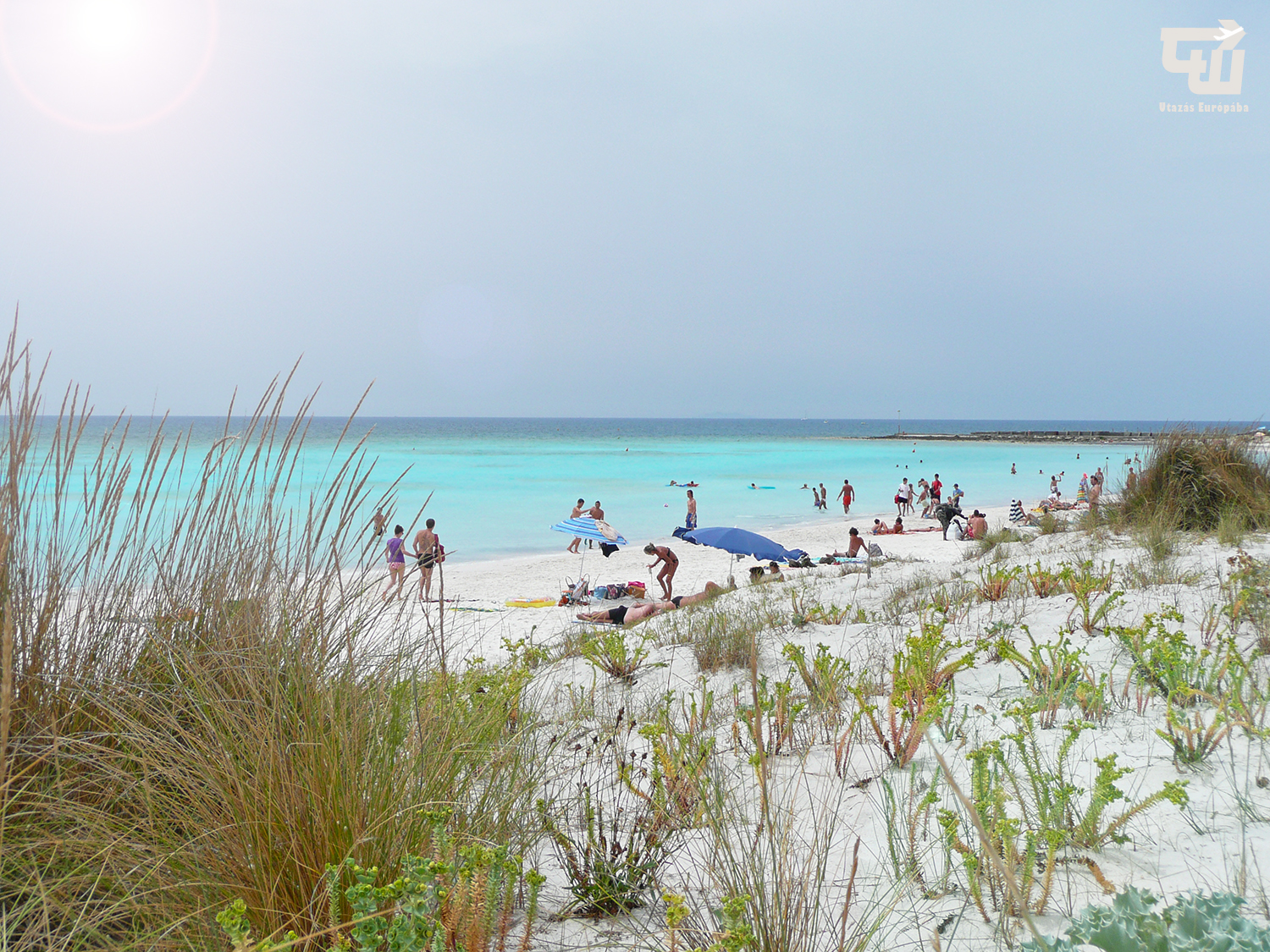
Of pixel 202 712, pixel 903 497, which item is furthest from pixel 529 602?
pixel 903 497

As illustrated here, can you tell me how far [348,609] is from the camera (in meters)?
2.66

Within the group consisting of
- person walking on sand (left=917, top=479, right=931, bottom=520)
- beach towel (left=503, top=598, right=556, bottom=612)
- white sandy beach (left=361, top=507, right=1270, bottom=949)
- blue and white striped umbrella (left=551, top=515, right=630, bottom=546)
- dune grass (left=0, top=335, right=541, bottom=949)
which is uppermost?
dune grass (left=0, top=335, right=541, bottom=949)

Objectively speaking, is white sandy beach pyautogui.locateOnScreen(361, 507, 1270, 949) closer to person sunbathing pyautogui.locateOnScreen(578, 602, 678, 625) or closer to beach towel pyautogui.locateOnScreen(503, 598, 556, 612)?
person sunbathing pyautogui.locateOnScreen(578, 602, 678, 625)

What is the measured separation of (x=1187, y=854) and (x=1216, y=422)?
10.5 m

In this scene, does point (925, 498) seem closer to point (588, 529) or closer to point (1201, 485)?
point (588, 529)

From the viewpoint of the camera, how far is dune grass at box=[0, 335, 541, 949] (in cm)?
163

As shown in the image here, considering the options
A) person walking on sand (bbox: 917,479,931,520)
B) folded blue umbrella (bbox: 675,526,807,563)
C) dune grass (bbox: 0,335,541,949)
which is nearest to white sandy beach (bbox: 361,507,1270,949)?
dune grass (bbox: 0,335,541,949)

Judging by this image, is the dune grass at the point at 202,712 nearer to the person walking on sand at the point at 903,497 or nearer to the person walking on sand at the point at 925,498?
the person walking on sand at the point at 903,497

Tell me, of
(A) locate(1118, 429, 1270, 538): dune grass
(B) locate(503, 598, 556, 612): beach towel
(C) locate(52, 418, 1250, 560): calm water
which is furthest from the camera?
(C) locate(52, 418, 1250, 560): calm water

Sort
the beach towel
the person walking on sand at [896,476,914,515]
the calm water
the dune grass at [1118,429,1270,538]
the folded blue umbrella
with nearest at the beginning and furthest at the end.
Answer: the dune grass at [1118,429,1270,538] → the beach towel → the folded blue umbrella → the calm water → the person walking on sand at [896,476,914,515]

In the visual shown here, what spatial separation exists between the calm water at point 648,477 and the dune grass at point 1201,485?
4.92 ft

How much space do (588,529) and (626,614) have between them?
198 inches

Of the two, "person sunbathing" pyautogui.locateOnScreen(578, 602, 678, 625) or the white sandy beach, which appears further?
"person sunbathing" pyautogui.locateOnScreen(578, 602, 678, 625)

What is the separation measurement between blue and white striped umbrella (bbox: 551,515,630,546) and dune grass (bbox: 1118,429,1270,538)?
8.85 metres
